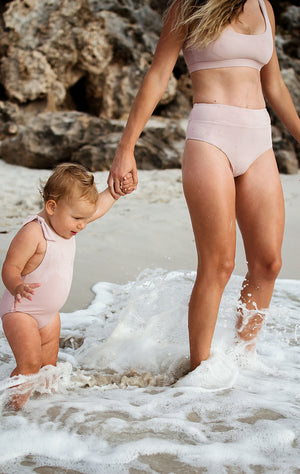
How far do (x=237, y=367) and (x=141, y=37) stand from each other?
7.00 metres

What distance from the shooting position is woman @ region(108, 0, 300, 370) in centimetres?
206

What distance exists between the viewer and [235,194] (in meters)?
2.21

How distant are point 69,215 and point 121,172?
305mm

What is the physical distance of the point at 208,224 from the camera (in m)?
2.07

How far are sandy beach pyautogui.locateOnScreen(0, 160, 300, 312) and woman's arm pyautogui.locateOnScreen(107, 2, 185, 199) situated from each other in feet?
4.23

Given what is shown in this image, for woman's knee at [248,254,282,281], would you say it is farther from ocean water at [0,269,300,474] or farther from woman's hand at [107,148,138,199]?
woman's hand at [107,148,138,199]

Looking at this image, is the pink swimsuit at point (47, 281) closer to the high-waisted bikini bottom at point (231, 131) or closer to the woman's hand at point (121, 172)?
the woman's hand at point (121, 172)

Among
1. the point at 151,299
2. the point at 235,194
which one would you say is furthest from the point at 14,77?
the point at 235,194

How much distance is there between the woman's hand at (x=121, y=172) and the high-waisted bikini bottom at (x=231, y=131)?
271mm

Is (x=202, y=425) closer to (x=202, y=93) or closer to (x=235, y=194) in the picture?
(x=235, y=194)

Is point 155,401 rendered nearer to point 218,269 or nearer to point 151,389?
point 151,389

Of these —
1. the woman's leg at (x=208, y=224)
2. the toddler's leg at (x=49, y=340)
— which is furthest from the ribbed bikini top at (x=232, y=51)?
the toddler's leg at (x=49, y=340)

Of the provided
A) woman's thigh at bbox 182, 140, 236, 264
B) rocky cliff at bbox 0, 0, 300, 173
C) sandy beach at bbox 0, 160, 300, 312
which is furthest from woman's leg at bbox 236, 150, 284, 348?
rocky cliff at bbox 0, 0, 300, 173

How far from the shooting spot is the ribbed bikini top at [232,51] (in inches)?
81.0
